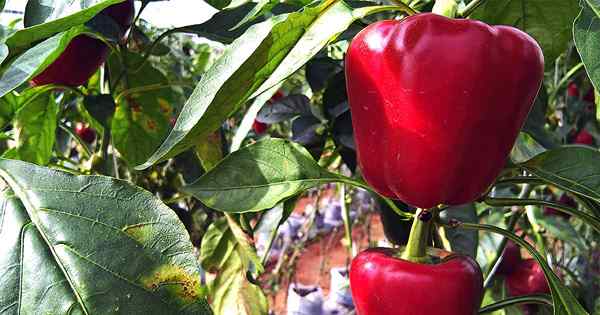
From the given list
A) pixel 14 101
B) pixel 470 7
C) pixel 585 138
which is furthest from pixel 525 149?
pixel 585 138

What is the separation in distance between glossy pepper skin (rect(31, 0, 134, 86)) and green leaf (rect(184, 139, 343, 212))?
0.24 m

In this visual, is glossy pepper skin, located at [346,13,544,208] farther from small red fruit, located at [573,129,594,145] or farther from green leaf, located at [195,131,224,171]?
small red fruit, located at [573,129,594,145]

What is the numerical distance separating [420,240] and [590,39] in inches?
7.9

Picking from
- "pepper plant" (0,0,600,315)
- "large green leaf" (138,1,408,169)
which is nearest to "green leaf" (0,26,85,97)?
"pepper plant" (0,0,600,315)

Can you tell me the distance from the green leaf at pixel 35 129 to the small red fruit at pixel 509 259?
78 centimetres

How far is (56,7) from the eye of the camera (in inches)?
20.6

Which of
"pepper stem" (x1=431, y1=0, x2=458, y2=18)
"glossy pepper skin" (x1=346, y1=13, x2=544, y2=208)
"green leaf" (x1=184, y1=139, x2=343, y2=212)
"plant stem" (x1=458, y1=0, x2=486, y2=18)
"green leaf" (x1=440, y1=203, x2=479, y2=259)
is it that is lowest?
"green leaf" (x1=440, y1=203, x2=479, y2=259)

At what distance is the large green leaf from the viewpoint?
377mm

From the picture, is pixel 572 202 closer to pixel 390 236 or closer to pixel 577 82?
pixel 577 82

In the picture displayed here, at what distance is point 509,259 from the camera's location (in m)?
1.13

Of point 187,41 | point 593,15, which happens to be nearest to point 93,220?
point 593,15

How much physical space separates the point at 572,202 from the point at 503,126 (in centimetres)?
118

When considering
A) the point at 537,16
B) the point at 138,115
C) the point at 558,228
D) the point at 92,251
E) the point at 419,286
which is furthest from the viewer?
the point at 558,228

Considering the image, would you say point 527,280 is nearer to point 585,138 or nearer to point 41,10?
point 585,138
